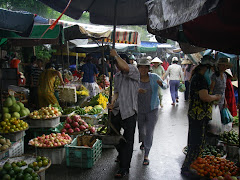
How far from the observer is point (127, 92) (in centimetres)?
423

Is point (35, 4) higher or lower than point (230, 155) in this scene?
higher

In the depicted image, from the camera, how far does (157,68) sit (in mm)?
11094

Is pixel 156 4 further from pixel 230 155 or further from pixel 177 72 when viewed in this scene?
pixel 177 72

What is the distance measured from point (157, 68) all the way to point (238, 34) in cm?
834

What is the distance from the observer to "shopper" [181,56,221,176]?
4023 mm

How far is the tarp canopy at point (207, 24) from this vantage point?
72.2 inches

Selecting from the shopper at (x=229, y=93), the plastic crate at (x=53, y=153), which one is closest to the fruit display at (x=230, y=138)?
the shopper at (x=229, y=93)

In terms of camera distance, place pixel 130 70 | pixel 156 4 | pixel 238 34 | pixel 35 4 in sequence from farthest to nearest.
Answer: pixel 35 4, pixel 130 70, pixel 238 34, pixel 156 4

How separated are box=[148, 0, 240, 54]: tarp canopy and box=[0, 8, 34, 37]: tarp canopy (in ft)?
9.20

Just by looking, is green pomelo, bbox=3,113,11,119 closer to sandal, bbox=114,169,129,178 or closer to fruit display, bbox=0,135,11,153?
fruit display, bbox=0,135,11,153

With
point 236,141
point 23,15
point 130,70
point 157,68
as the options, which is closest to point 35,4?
point 157,68

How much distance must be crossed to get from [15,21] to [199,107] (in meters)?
3.68

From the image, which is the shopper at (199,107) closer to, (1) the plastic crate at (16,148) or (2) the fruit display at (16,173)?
(2) the fruit display at (16,173)

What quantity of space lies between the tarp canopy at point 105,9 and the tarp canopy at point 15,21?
52 cm
